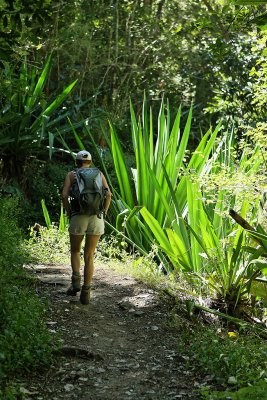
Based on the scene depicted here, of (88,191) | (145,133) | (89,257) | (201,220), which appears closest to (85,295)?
(89,257)

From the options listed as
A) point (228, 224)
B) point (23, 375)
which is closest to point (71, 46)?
point (228, 224)

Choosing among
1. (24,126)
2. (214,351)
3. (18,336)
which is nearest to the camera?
(18,336)

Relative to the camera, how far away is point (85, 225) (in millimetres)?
5973

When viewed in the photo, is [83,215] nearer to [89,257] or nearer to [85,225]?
[85,225]

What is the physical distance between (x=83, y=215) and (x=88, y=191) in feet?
0.75

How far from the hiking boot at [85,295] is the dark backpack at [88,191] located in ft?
2.20

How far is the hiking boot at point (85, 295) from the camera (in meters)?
6.06

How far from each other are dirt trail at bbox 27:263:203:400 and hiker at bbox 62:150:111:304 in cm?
28

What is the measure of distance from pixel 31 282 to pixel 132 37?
34.1ft

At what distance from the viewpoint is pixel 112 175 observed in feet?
42.0

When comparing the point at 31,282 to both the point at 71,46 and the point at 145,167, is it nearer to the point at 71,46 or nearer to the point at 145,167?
the point at 145,167

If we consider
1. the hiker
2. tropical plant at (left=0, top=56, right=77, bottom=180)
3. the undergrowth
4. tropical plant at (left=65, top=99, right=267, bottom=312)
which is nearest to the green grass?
the undergrowth

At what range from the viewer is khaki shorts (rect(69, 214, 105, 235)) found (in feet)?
19.5

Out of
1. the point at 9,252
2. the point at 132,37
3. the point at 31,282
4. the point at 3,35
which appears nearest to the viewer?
the point at 3,35
